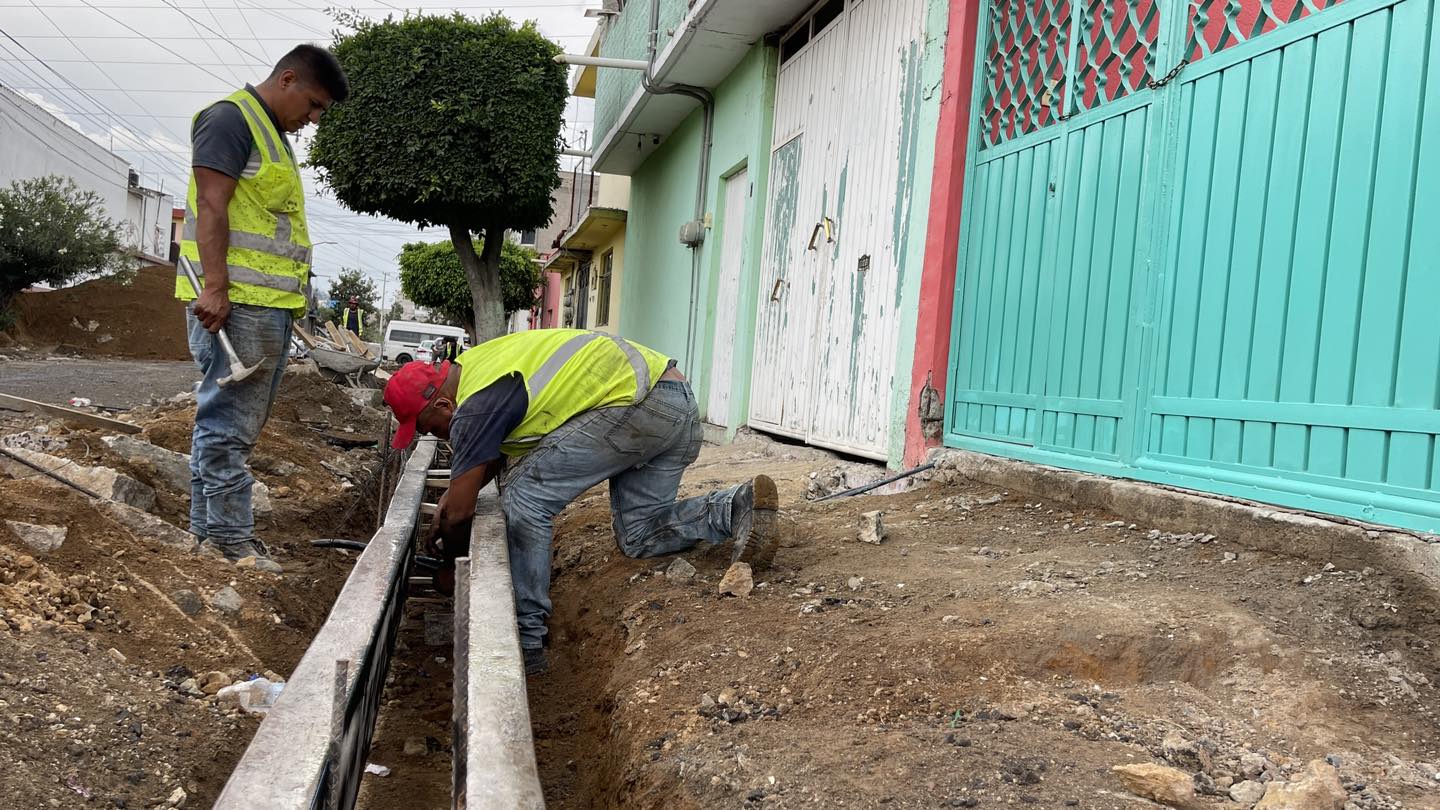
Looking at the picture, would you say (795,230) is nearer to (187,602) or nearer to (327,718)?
(187,602)

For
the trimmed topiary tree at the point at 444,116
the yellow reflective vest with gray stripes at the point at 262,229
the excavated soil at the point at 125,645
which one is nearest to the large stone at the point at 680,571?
the excavated soil at the point at 125,645

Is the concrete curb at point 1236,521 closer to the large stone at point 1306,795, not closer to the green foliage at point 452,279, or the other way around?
the large stone at point 1306,795

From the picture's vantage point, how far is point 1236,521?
314 cm

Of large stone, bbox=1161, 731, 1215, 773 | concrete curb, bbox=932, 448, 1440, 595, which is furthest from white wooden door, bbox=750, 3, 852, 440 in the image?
large stone, bbox=1161, 731, 1215, 773

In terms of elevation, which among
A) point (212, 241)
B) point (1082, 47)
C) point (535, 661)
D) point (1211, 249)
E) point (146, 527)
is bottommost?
point (535, 661)

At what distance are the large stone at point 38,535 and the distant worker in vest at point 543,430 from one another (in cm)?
101

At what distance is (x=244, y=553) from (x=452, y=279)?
29.7 metres

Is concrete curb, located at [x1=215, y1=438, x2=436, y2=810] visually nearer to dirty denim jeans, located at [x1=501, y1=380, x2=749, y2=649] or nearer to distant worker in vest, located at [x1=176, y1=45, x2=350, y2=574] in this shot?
dirty denim jeans, located at [x1=501, y1=380, x2=749, y2=649]

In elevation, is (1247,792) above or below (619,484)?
below

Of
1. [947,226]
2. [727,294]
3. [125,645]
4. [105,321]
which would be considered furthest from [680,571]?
[105,321]

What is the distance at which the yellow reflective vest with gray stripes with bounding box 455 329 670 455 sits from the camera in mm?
3318

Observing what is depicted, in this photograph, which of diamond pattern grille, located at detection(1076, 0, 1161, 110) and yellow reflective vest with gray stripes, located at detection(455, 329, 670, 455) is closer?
yellow reflective vest with gray stripes, located at detection(455, 329, 670, 455)

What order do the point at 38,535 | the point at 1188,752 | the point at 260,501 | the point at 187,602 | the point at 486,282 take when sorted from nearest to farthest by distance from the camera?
the point at 1188,752, the point at 38,535, the point at 187,602, the point at 260,501, the point at 486,282

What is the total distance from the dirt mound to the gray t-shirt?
22.3 meters
